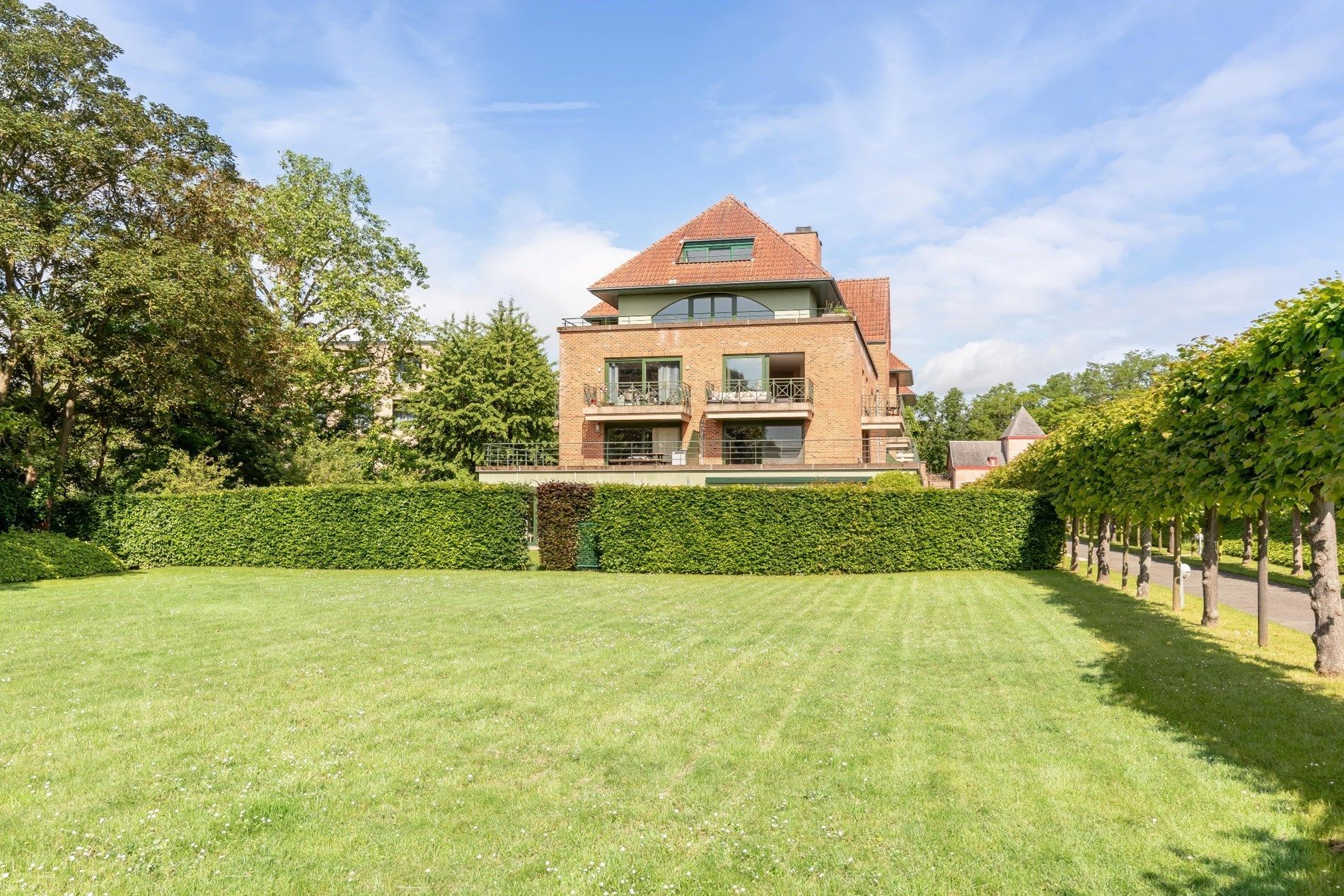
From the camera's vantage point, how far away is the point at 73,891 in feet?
12.4

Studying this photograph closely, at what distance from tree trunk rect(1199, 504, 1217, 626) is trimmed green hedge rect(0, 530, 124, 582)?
90.5 ft

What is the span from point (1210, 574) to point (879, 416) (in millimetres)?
23075

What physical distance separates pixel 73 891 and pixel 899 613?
12.2 m

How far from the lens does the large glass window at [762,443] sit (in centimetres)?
3173

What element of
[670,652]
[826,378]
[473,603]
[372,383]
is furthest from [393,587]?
[372,383]

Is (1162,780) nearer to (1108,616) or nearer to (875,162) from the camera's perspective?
(1108,616)

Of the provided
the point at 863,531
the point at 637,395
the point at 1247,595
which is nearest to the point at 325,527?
the point at 637,395

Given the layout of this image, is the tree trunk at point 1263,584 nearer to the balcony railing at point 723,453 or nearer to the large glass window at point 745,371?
the balcony railing at point 723,453

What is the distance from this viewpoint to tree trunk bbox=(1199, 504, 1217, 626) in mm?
12461

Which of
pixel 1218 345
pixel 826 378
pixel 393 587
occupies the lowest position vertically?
pixel 393 587

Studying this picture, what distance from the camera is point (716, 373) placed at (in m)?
32.3

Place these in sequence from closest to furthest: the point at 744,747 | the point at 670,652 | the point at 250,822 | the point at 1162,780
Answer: the point at 250,822 < the point at 1162,780 < the point at 744,747 < the point at 670,652

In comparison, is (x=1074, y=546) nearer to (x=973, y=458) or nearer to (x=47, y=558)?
(x=47, y=558)

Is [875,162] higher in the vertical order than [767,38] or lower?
lower
